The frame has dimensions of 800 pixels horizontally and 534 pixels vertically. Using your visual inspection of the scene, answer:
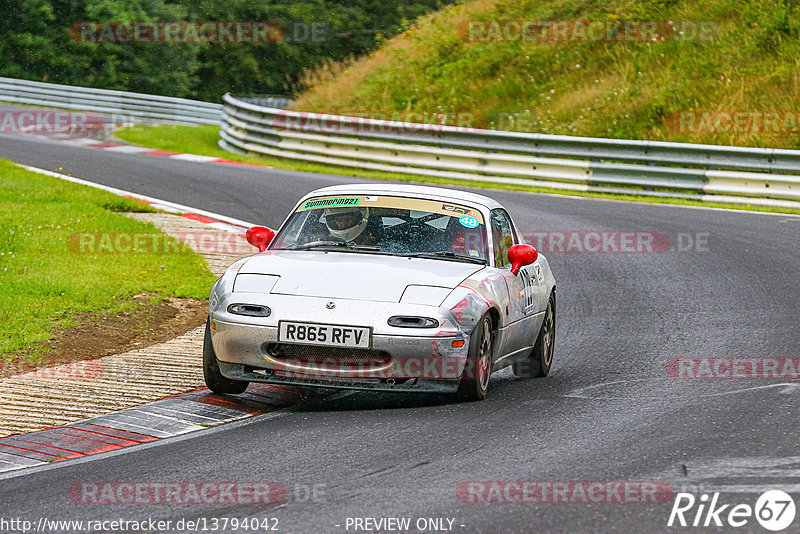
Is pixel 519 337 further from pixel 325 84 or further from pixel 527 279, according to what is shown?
pixel 325 84

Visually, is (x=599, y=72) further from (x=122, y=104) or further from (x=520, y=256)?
(x=520, y=256)

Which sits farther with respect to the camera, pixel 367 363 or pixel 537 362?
pixel 537 362

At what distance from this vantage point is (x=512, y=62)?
30.1m

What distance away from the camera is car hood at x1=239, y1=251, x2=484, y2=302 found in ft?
24.2

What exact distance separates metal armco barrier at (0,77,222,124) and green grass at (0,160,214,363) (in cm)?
1966

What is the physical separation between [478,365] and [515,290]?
1124 mm

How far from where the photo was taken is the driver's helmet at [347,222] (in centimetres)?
841

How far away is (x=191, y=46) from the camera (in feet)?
152

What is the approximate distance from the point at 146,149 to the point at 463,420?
22.2 m

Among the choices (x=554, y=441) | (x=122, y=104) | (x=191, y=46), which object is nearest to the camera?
(x=554, y=441)

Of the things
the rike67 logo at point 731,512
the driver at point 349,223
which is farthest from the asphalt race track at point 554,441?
the driver at point 349,223

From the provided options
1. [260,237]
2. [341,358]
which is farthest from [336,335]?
[260,237]

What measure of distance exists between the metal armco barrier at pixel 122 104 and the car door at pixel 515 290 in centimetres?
2861

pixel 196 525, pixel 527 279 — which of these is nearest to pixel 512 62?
pixel 527 279
